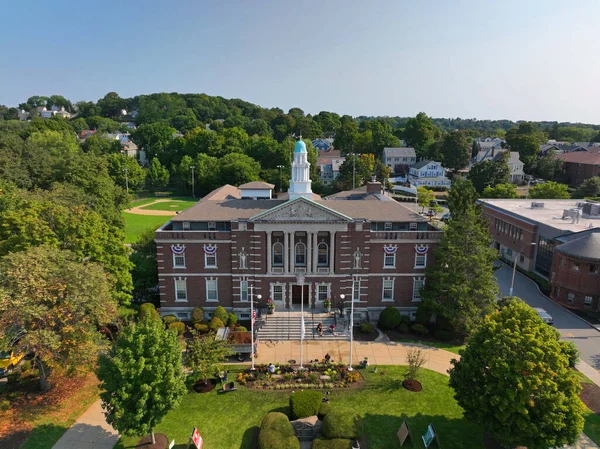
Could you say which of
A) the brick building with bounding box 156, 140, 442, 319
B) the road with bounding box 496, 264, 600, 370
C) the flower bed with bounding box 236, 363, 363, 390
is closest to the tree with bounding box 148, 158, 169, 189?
the brick building with bounding box 156, 140, 442, 319

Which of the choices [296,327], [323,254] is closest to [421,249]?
[323,254]

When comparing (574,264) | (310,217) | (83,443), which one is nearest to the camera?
(83,443)

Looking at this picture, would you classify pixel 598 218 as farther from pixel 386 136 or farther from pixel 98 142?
pixel 98 142

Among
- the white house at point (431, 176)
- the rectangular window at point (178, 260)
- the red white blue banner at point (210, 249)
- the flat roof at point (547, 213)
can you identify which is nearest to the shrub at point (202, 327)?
the rectangular window at point (178, 260)

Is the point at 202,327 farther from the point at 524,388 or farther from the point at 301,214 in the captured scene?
the point at 524,388

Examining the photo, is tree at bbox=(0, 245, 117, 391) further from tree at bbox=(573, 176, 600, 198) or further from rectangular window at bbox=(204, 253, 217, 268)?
tree at bbox=(573, 176, 600, 198)

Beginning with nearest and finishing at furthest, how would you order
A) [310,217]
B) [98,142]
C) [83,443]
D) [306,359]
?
[83,443], [306,359], [310,217], [98,142]

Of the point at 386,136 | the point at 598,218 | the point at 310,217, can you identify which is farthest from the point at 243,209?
the point at 386,136
